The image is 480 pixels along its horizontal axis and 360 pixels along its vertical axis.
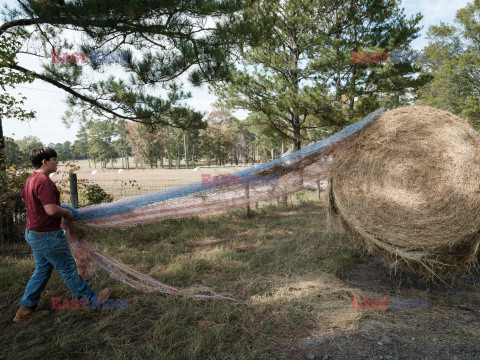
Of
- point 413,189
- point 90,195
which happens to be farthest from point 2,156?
point 413,189

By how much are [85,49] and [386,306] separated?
17.6 ft

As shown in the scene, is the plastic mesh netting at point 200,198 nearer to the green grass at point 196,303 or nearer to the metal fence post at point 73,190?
the green grass at point 196,303

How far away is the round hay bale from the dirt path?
40 centimetres

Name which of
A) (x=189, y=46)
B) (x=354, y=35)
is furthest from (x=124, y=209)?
(x=354, y=35)

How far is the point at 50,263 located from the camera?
2268mm

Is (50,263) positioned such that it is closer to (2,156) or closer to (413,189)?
(2,156)

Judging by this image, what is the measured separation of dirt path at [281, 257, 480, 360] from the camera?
1.79 meters

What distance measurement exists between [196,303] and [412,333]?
5.97ft

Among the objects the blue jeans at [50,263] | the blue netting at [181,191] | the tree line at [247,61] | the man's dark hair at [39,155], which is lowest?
the blue jeans at [50,263]

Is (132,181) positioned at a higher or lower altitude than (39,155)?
lower

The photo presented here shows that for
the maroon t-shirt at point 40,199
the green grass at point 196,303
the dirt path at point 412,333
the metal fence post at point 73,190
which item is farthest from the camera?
the metal fence post at point 73,190

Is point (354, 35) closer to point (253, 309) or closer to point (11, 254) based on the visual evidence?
point (253, 309)

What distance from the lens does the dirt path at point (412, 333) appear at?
5.88 ft

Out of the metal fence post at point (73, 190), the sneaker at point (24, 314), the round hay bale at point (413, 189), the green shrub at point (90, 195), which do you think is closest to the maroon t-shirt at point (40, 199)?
the sneaker at point (24, 314)
